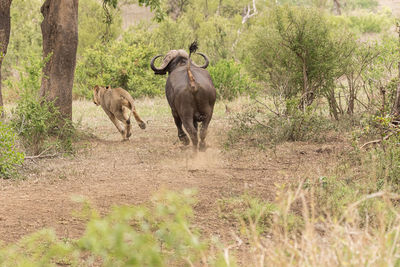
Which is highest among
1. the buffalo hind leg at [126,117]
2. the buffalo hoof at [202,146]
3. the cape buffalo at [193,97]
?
the cape buffalo at [193,97]

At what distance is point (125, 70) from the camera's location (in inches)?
765

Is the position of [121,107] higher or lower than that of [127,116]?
higher

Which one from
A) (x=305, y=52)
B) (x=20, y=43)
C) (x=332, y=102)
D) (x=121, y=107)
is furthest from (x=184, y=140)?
(x=20, y=43)

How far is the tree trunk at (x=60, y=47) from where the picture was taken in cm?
1099

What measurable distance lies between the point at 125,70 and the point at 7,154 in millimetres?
12220

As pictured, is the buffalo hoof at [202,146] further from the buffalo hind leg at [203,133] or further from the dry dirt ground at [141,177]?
the dry dirt ground at [141,177]

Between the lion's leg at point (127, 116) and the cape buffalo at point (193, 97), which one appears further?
the lion's leg at point (127, 116)

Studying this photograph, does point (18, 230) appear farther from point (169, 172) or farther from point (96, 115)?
point (96, 115)

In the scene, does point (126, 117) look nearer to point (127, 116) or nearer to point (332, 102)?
point (127, 116)

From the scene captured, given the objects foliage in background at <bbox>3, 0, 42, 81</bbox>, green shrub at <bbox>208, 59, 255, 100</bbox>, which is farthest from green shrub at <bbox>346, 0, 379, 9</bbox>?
green shrub at <bbox>208, 59, 255, 100</bbox>

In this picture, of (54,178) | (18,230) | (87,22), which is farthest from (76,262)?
(87,22)

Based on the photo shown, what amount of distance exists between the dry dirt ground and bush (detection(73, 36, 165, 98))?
25.8 ft

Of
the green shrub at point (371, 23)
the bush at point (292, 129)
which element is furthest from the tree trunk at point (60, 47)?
the green shrub at point (371, 23)

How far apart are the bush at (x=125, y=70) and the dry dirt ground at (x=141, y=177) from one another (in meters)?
7.86
